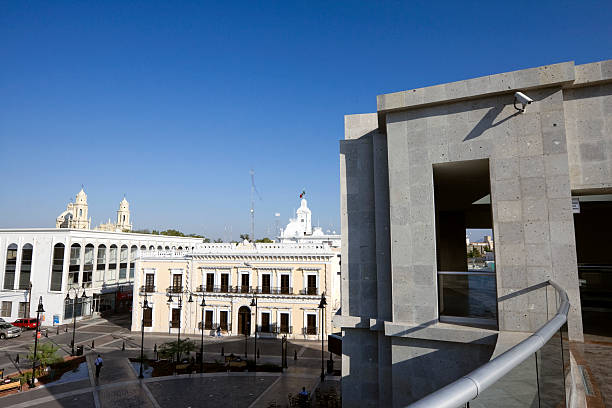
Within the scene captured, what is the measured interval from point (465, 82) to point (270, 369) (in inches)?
852

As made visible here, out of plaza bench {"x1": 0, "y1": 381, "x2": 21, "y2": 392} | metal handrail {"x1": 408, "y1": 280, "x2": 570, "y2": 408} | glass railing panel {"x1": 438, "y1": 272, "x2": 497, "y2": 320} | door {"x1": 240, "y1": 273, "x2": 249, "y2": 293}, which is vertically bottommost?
plaza bench {"x1": 0, "y1": 381, "x2": 21, "y2": 392}

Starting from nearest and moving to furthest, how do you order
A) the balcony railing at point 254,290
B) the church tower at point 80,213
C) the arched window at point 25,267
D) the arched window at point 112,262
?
the balcony railing at point 254,290, the arched window at point 25,267, the arched window at point 112,262, the church tower at point 80,213

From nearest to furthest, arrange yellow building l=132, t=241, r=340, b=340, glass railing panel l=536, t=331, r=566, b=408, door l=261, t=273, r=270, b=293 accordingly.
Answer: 1. glass railing panel l=536, t=331, r=566, b=408
2. yellow building l=132, t=241, r=340, b=340
3. door l=261, t=273, r=270, b=293

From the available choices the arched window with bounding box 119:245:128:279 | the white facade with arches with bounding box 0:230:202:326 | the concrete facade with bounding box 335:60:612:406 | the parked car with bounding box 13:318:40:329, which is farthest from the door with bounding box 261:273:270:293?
the arched window with bounding box 119:245:128:279

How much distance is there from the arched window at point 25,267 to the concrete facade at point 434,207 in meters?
46.5

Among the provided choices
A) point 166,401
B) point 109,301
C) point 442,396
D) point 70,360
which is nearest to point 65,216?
point 109,301

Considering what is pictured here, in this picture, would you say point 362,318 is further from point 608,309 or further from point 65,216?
point 65,216

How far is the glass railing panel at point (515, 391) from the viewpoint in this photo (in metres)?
1.82

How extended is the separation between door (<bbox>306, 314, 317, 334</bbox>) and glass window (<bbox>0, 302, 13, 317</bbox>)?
3550cm

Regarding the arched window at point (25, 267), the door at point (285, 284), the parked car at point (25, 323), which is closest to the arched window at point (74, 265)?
the arched window at point (25, 267)

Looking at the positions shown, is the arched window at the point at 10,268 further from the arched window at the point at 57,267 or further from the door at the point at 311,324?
the door at the point at 311,324

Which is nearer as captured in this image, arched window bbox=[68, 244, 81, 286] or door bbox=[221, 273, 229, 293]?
door bbox=[221, 273, 229, 293]

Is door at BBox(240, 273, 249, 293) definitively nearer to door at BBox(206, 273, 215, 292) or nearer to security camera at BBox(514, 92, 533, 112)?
door at BBox(206, 273, 215, 292)

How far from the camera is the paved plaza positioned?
18109 millimetres
